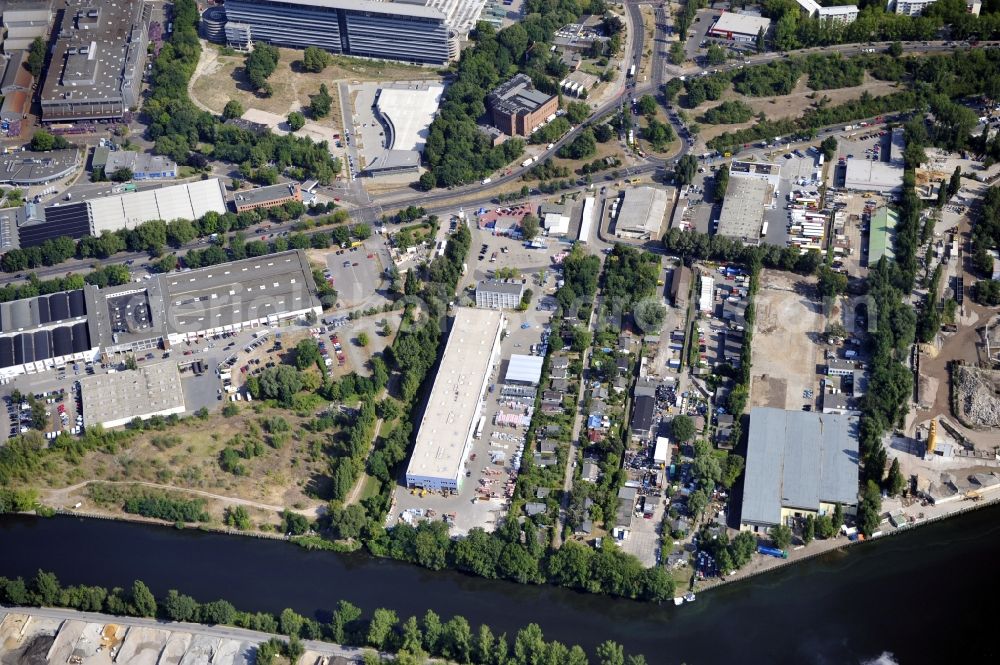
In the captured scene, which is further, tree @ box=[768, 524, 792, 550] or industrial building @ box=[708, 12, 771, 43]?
industrial building @ box=[708, 12, 771, 43]

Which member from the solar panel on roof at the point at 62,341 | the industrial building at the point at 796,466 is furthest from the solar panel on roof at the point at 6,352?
the industrial building at the point at 796,466

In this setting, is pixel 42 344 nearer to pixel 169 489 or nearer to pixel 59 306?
pixel 59 306

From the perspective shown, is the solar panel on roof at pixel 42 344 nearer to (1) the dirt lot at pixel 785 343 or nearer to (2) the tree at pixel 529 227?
(2) the tree at pixel 529 227

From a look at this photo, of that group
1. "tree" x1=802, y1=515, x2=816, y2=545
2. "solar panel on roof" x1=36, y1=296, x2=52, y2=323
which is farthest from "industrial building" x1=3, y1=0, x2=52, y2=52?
"tree" x1=802, y1=515, x2=816, y2=545

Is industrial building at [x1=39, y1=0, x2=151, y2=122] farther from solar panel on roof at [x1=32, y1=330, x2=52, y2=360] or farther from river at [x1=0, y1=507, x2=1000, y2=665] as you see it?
river at [x1=0, y1=507, x2=1000, y2=665]

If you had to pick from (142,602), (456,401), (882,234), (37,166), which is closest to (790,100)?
(882,234)

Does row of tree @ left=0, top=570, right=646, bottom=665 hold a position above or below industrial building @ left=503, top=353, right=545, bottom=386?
below

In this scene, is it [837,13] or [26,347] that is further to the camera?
[837,13]
